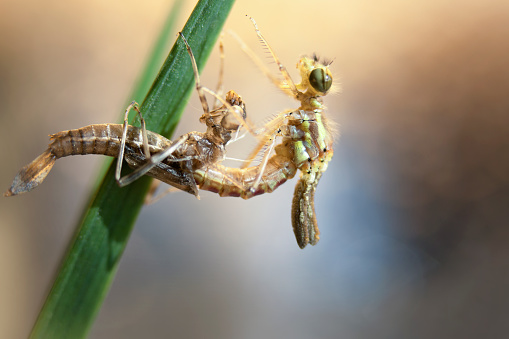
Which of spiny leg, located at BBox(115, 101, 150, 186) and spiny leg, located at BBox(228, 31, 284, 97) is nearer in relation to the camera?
spiny leg, located at BBox(115, 101, 150, 186)

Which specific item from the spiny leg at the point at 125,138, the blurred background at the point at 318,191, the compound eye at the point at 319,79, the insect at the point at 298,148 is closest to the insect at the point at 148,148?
the spiny leg at the point at 125,138

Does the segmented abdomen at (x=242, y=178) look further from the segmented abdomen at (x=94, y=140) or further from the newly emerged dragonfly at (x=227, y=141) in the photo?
the segmented abdomen at (x=94, y=140)

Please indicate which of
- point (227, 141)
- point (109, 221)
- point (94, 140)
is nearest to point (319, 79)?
point (227, 141)

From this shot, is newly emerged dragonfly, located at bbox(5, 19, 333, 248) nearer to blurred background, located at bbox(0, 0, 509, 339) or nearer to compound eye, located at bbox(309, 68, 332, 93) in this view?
compound eye, located at bbox(309, 68, 332, 93)

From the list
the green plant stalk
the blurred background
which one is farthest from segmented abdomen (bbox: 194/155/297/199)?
the blurred background

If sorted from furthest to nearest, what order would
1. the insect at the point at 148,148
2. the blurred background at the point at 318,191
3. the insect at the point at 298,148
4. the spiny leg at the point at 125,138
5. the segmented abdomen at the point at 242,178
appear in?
the blurred background at the point at 318,191
the insect at the point at 298,148
the segmented abdomen at the point at 242,178
the insect at the point at 148,148
the spiny leg at the point at 125,138
